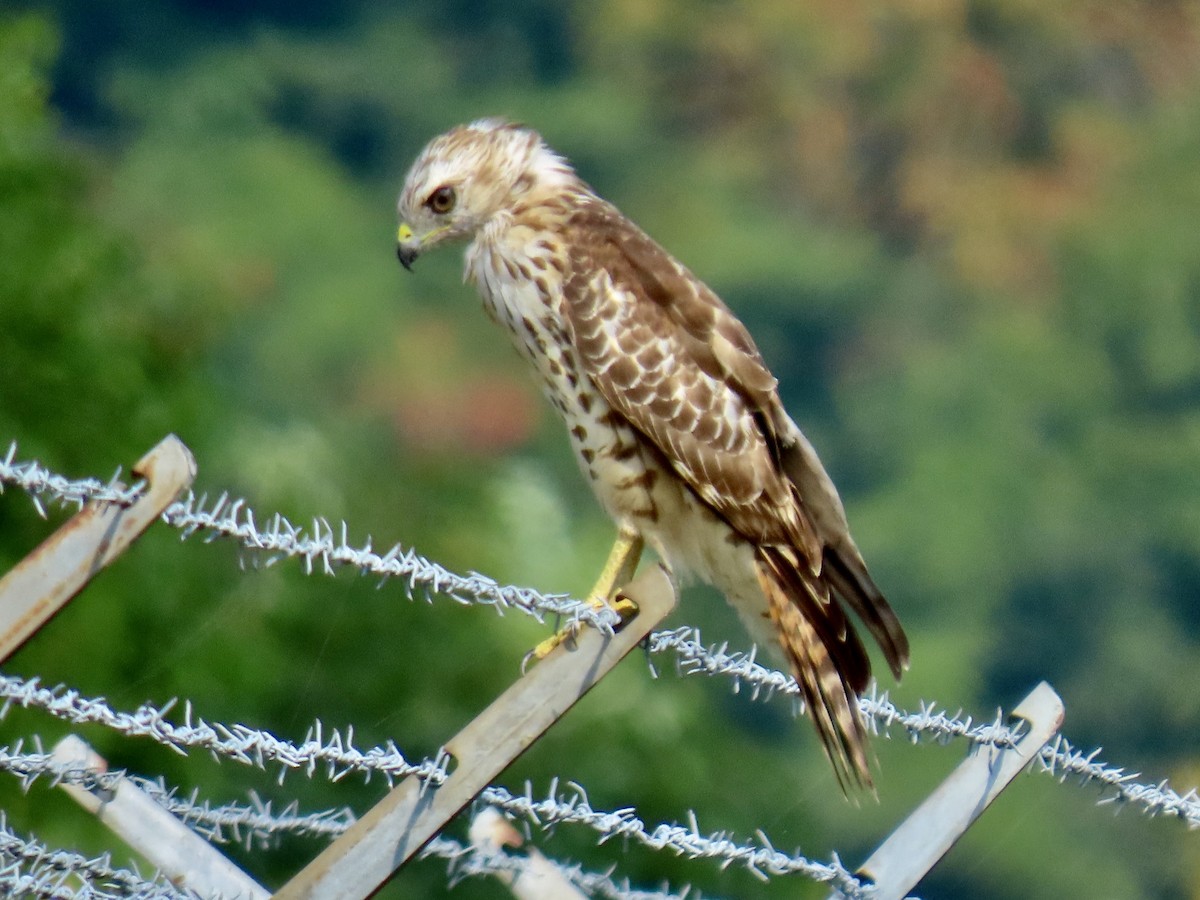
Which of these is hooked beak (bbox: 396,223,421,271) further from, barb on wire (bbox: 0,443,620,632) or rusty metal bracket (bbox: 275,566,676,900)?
rusty metal bracket (bbox: 275,566,676,900)

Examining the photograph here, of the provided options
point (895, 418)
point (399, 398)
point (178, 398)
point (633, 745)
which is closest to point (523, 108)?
point (399, 398)

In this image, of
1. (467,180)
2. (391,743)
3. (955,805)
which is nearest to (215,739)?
(391,743)

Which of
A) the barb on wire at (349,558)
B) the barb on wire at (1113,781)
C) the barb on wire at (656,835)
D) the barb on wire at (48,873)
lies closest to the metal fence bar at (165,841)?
the barb on wire at (48,873)

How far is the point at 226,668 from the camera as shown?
550 cm

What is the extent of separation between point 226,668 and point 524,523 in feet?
21.0

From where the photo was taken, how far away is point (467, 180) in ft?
9.62

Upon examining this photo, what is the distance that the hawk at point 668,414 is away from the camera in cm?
261

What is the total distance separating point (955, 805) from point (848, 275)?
64.4 ft

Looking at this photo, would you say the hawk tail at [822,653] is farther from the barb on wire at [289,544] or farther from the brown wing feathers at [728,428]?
the barb on wire at [289,544]

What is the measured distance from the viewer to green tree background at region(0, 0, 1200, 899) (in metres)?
16.5

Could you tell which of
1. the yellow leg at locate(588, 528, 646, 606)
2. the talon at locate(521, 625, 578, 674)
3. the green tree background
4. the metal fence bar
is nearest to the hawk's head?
the yellow leg at locate(588, 528, 646, 606)

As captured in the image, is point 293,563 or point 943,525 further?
point 943,525

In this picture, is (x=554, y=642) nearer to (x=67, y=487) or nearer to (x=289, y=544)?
(x=289, y=544)

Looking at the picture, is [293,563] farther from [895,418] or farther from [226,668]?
[895,418]
